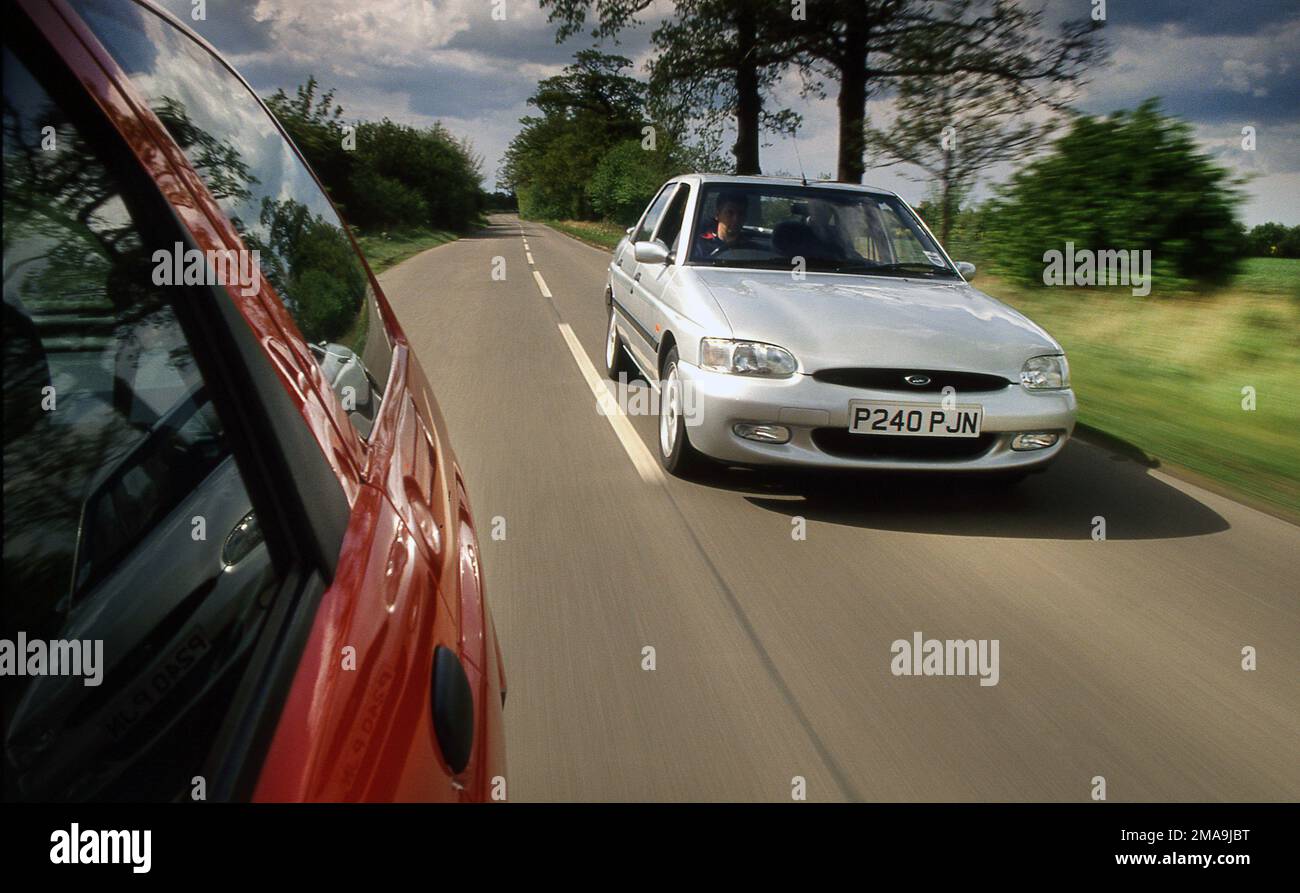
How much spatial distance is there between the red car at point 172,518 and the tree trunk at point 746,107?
21.4m

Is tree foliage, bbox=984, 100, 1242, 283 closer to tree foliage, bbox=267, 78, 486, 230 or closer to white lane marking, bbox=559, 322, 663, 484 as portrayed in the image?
white lane marking, bbox=559, 322, 663, 484

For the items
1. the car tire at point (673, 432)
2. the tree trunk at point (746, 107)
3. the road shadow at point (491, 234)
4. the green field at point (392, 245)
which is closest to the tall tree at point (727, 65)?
the tree trunk at point (746, 107)

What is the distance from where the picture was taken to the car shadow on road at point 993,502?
469 cm

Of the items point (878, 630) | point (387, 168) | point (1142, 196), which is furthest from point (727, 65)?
point (387, 168)

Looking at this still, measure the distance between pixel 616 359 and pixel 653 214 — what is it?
131 centimetres

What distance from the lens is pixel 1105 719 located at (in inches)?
113

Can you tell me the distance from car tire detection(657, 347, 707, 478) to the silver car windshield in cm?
88

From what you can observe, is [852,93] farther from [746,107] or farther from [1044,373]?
[1044,373]

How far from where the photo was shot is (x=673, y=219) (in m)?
6.99

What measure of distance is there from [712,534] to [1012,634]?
1445 mm

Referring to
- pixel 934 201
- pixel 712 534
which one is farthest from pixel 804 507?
pixel 934 201

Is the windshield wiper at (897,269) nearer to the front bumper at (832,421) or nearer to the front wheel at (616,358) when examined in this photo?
the front bumper at (832,421)

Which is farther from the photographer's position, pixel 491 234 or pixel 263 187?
pixel 491 234
